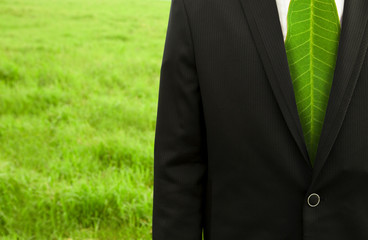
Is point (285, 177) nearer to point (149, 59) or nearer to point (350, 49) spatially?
point (350, 49)

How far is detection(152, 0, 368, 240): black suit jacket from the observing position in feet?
3.07

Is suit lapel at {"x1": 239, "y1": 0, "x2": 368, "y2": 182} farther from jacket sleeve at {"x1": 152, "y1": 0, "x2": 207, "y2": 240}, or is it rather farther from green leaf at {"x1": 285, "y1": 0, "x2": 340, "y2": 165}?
jacket sleeve at {"x1": 152, "y1": 0, "x2": 207, "y2": 240}

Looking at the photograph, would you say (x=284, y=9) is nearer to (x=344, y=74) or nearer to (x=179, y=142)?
(x=344, y=74)

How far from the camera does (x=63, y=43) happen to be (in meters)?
7.17

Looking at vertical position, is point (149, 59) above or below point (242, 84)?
below

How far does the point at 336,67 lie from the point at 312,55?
→ 0.07 m

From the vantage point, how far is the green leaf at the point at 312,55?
0.95 metres

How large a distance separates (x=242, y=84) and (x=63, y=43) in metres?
6.80

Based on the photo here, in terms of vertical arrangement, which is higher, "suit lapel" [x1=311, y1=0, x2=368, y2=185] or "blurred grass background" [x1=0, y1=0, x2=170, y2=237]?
"suit lapel" [x1=311, y1=0, x2=368, y2=185]


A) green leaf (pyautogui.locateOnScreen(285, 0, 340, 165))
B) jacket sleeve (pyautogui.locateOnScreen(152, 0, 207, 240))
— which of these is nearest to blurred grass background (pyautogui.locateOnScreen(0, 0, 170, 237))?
jacket sleeve (pyautogui.locateOnScreen(152, 0, 207, 240))

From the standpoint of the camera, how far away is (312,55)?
3.18ft

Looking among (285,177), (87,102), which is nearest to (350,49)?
(285,177)

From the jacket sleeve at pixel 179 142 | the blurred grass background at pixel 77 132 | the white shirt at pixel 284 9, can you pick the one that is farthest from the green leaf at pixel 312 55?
the blurred grass background at pixel 77 132

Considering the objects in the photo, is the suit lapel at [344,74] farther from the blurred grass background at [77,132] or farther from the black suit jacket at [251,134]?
the blurred grass background at [77,132]
